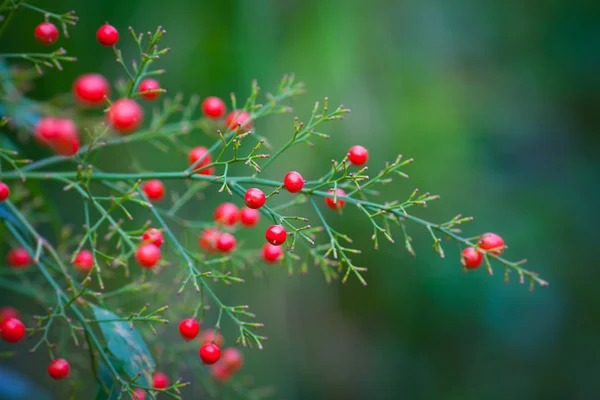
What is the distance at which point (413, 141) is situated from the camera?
2.93 m

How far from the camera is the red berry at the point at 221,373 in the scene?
43.6 inches

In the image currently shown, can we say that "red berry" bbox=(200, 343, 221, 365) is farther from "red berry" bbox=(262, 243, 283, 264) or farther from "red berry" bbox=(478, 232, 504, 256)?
"red berry" bbox=(478, 232, 504, 256)

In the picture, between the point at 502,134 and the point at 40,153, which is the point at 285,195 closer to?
the point at 40,153

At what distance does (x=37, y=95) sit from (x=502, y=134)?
2.59 metres

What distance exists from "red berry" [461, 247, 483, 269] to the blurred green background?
5.36 ft

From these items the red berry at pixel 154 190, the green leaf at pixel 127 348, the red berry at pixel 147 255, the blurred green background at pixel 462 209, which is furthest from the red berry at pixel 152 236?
the blurred green background at pixel 462 209

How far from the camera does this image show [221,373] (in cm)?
111

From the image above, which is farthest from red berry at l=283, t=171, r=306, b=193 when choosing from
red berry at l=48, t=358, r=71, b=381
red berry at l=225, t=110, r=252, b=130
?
red berry at l=48, t=358, r=71, b=381

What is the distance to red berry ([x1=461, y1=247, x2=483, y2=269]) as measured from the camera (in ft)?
2.65

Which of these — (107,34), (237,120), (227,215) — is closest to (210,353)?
(227,215)

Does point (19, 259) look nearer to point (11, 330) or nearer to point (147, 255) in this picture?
point (11, 330)

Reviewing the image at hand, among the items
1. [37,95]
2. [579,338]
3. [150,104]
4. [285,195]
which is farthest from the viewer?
[579,338]

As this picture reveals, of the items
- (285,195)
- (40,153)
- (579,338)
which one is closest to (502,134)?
(579,338)

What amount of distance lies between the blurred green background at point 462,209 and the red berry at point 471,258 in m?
1.63
